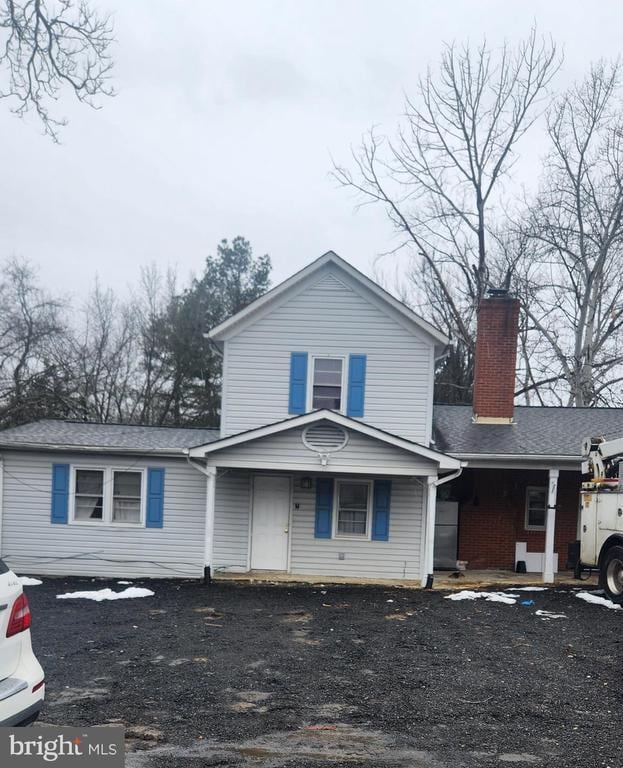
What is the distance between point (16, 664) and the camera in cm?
442

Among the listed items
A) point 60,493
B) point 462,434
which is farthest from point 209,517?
point 462,434

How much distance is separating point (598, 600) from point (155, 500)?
905cm

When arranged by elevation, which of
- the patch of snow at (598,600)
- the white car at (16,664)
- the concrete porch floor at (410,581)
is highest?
the white car at (16,664)

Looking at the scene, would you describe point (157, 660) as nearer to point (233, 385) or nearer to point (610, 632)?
point (610, 632)

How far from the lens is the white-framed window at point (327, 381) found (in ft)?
53.5

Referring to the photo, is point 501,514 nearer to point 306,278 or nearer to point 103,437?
point 306,278

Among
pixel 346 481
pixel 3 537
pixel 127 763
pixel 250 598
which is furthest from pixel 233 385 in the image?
pixel 127 763

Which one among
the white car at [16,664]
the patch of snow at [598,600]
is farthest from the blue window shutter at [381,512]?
the white car at [16,664]

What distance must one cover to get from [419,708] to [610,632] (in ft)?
16.5

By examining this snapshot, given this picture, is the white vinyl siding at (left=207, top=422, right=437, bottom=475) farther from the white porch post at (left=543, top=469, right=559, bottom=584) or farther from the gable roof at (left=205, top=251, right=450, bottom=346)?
the gable roof at (left=205, top=251, right=450, bottom=346)

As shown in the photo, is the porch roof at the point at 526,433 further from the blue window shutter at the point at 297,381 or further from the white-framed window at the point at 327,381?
the blue window shutter at the point at 297,381

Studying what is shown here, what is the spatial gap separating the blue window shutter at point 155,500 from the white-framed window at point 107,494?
156 millimetres

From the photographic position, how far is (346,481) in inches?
641

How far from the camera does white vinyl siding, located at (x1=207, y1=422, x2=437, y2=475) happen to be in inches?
582
